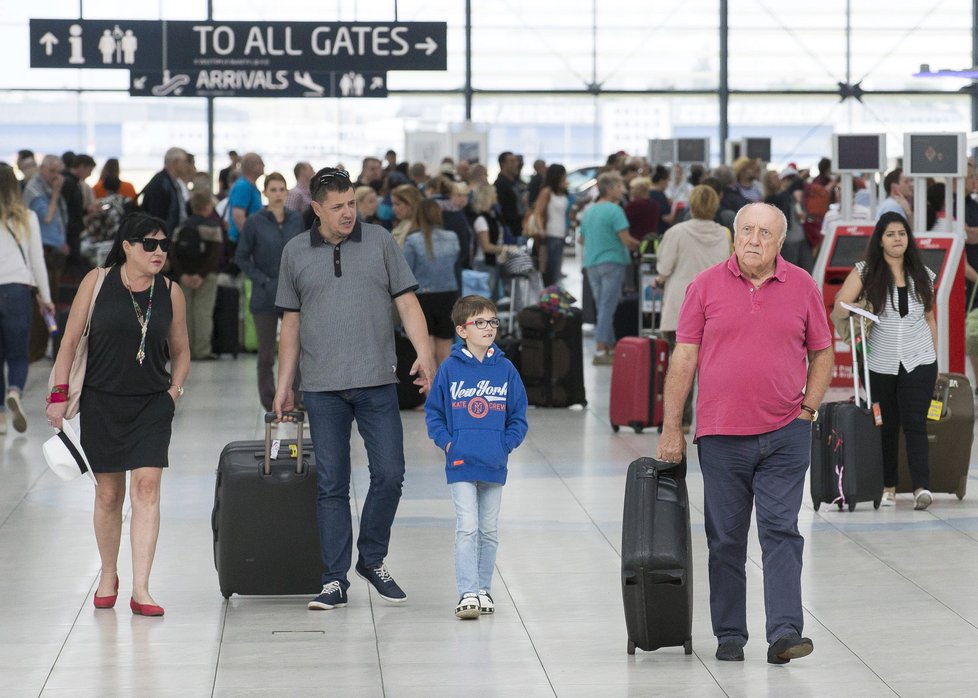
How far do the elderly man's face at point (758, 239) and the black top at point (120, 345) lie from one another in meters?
2.16

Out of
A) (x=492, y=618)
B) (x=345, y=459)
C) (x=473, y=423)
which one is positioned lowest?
(x=492, y=618)

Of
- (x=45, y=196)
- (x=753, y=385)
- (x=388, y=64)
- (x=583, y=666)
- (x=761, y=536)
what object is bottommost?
(x=583, y=666)

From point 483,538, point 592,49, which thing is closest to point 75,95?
point 592,49

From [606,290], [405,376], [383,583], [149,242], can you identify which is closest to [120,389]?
[149,242]

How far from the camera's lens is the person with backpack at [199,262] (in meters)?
14.9

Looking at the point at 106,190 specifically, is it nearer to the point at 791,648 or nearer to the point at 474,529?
the point at 474,529

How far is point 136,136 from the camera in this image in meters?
28.2

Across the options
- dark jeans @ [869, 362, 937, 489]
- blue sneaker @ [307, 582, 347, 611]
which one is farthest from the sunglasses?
dark jeans @ [869, 362, 937, 489]

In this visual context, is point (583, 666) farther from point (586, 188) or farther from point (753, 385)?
point (586, 188)

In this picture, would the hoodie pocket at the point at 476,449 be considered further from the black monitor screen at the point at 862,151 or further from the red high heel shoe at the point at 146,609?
the black monitor screen at the point at 862,151

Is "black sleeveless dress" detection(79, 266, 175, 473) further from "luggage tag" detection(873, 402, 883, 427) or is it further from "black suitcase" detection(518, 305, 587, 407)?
"black suitcase" detection(518, 305, 587, 407)

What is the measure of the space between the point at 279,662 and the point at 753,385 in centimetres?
176

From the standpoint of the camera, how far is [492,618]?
19.4ft

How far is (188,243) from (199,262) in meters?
0.22
